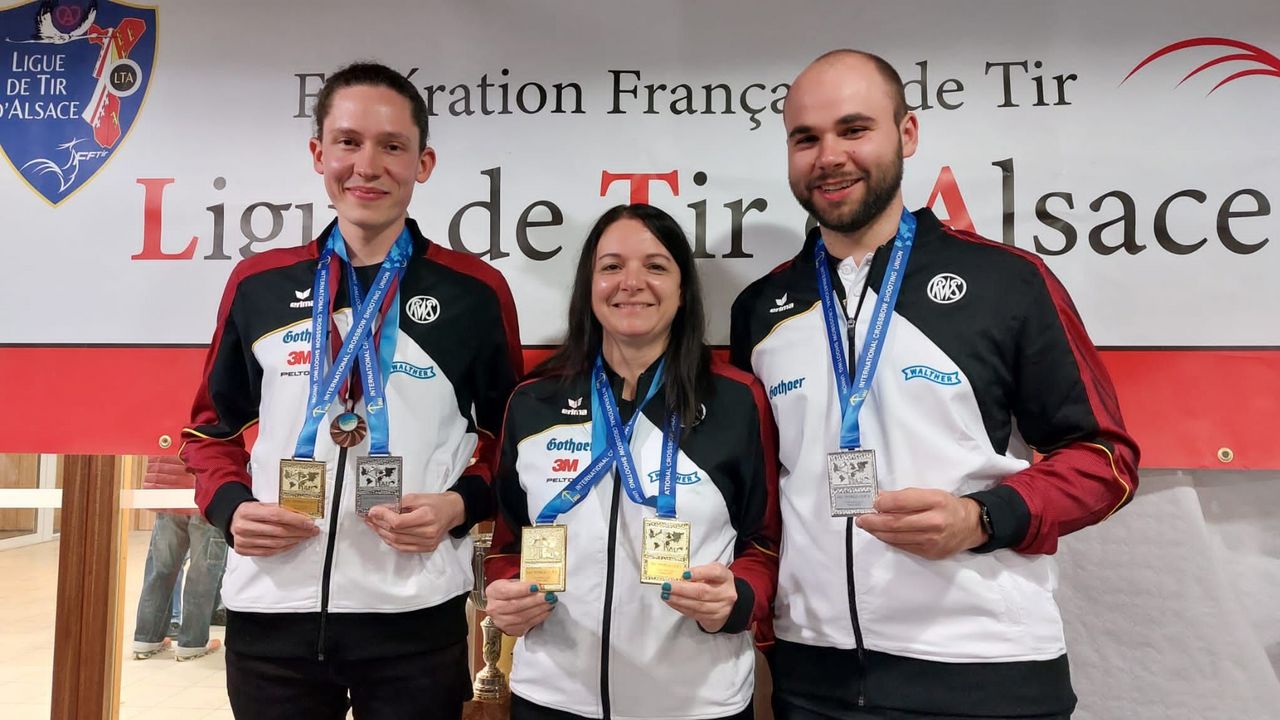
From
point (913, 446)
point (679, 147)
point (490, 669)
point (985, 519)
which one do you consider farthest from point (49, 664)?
point (985, 519)

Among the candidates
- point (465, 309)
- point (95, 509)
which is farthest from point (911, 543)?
point (95, 509)

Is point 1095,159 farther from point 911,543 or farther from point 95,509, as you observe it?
point 95,509

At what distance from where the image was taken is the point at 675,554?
162 cm

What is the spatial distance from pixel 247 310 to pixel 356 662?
0.96 m

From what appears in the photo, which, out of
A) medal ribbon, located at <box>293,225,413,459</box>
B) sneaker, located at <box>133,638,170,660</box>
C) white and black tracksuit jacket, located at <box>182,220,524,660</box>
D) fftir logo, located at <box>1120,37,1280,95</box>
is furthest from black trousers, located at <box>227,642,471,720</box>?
fftir logo, located at <box>1120,37,1280,95</box>

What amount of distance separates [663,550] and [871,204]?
3.12ft

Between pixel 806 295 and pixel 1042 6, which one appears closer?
pixel 806 295

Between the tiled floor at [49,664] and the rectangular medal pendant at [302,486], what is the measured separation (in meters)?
1.63

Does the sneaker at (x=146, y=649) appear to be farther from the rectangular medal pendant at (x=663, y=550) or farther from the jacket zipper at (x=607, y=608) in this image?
the rectangular medal pendant at (x=663, y=550)

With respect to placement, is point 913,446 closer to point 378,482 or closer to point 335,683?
point 378,482

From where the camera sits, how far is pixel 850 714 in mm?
1717

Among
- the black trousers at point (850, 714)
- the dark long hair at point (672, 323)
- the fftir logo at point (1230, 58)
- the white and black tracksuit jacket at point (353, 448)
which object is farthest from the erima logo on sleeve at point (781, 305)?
the fftir logo at point (1230, 58)

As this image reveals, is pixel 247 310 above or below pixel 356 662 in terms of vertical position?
above

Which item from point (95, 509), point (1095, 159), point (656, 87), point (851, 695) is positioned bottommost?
point (851, 695)
